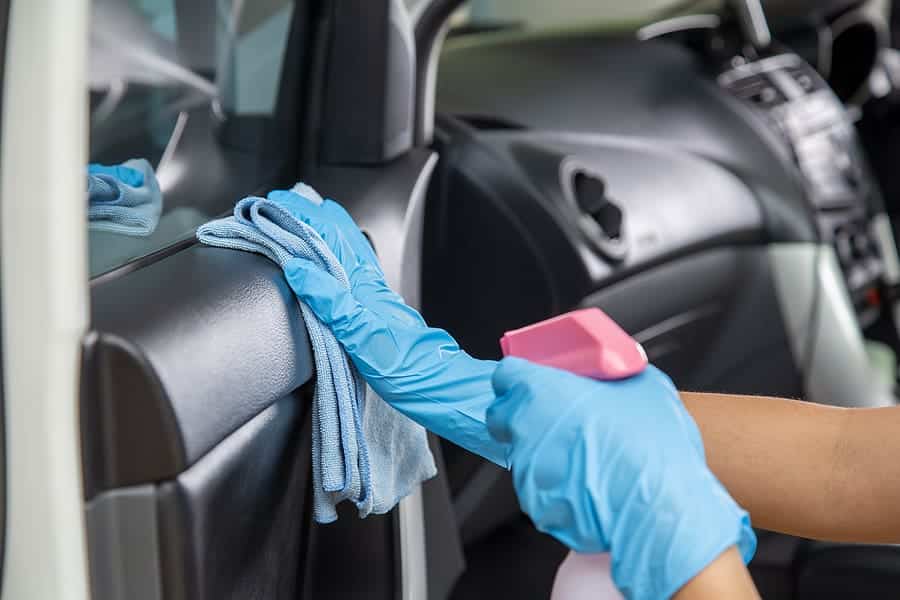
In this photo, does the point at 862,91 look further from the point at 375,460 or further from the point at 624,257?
the point at 375,460

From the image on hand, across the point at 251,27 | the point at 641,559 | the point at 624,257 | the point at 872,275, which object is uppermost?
the point at 251,27

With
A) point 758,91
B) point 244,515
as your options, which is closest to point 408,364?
point 244,515

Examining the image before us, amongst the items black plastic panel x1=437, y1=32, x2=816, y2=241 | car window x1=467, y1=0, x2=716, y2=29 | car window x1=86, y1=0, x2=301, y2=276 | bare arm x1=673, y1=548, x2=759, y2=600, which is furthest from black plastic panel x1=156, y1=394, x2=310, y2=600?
car window x1=467, y1=0, x2=716, y2=29

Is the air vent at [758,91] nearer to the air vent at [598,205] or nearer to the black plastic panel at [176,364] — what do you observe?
the air vent at [598,205]

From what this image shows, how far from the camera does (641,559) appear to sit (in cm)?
66

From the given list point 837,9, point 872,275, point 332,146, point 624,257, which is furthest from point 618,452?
point 837,9

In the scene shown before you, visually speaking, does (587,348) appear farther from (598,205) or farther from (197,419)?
(598,205)

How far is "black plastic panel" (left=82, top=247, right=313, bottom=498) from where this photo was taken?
63 centimetres

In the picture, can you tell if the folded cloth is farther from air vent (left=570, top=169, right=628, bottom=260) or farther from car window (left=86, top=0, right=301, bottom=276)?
air vent (left=570, top=169, right=628, bottom=260)

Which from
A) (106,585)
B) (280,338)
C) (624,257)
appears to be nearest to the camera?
(106,585)

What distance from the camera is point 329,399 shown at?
842mm

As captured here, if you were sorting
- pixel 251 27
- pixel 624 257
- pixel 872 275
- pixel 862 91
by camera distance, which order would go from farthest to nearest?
pixel 862 91
pixel 872 275
pixel 624 257
pixel 251 27

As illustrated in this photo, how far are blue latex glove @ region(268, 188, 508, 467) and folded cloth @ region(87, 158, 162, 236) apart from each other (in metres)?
0.12

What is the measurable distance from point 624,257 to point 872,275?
94 centimetres
